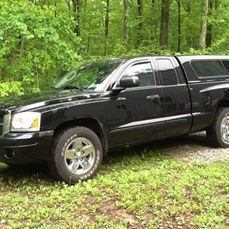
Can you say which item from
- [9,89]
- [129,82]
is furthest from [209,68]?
[9,89]

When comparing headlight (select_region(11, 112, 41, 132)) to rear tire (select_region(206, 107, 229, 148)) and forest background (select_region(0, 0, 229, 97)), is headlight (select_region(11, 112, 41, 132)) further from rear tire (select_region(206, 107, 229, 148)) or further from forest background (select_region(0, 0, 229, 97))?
forest background (select_region(0, 0, 229, 97))

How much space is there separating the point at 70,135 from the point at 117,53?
39.2 feet

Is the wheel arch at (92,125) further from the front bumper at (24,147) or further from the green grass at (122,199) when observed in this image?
the green grass at (122,199)

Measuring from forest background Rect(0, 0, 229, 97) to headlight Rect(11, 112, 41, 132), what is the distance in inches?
160

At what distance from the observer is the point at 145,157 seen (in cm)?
713

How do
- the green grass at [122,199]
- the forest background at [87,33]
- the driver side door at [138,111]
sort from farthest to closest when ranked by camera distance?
1. the forest background at [87,33]
2. the driver side door at [138,111]
3. the green grass at [122,199]

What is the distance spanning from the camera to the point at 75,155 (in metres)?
5.60

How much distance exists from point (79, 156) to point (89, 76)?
1.63 meters

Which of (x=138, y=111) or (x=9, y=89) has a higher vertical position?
(x=9, y=89)

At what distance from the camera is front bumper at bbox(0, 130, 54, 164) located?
5156 millimetres

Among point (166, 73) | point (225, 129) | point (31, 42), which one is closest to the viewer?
point (166, 73)

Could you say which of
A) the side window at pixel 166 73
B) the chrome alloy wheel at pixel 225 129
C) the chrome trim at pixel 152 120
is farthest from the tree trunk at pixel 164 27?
the chrome trim at pixel 152 120

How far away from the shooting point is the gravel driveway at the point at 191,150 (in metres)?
7.10

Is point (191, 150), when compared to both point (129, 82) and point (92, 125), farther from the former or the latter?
point (92, 125)
